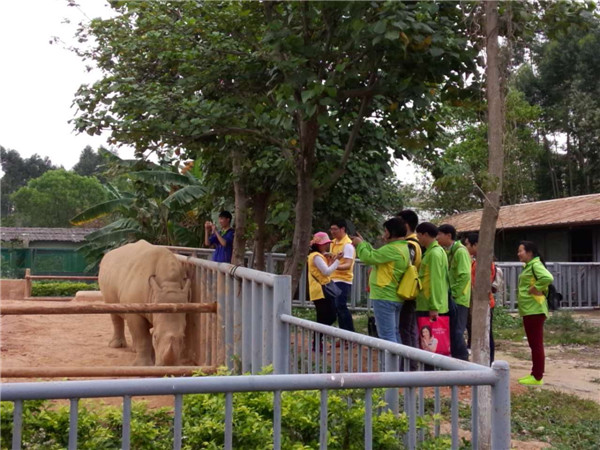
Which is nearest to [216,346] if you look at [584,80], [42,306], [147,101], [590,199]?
[42,306]

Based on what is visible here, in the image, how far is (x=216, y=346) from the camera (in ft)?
22.4

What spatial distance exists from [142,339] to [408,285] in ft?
12.0

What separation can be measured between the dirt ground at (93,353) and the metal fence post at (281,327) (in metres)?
3.51

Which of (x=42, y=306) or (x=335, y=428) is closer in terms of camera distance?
(x=335, y=428)

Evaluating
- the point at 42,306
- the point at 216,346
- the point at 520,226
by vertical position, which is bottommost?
the point at 216,346

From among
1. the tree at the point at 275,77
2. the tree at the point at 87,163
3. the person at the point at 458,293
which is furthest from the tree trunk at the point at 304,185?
the tree at the point at 87,163

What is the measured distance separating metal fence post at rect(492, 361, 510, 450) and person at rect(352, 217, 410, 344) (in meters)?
3.97

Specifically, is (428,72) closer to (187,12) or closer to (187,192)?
(187,12)

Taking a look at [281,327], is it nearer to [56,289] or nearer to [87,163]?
[56,289]

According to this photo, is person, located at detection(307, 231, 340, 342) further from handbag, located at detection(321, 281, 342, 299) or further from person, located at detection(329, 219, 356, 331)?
person, located at detection(329, 219, 356, 331)

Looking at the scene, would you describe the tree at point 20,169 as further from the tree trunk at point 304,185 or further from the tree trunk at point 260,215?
the tree trunk at point 304,185

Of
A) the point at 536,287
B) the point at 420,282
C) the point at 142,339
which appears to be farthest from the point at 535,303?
the point at 142,339

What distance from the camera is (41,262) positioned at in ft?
92.0

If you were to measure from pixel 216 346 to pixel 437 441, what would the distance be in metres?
4.01
